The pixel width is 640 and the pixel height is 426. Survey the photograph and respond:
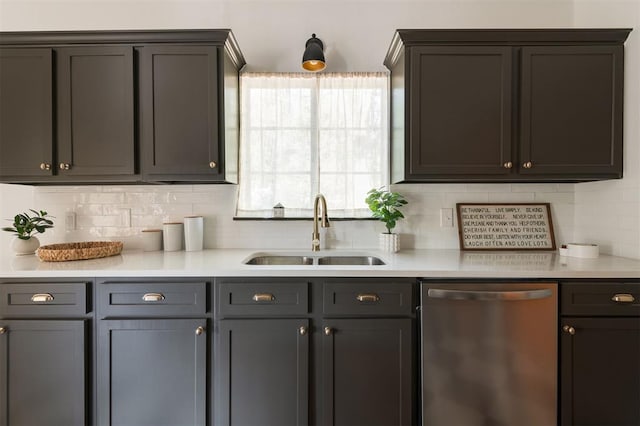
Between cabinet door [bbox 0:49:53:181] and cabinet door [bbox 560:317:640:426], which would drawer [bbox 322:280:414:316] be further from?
cabinet door [bbox 0:49:53:181]

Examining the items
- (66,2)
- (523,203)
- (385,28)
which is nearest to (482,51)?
(385,28)

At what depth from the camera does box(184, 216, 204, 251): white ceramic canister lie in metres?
2.08

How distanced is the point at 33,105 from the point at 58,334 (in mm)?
1342

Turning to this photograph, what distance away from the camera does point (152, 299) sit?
1507 mm

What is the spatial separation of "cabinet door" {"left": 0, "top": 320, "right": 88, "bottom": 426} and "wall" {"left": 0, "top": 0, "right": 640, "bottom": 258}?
0.81m

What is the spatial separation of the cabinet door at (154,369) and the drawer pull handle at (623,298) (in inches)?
78.8

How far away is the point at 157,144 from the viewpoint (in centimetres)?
184

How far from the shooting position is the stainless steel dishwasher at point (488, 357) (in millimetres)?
1466

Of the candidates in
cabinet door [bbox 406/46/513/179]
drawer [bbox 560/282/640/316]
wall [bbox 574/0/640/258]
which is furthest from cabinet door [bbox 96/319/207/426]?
wall [bbox 574/0/640/258]

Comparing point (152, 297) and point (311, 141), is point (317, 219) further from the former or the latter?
point (152, 297)

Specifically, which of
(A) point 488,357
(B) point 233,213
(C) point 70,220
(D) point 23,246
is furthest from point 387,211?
(D) point 23,246

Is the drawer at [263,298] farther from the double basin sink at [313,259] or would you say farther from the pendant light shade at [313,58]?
the pendant light shade at [313,58]

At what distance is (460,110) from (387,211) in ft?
2.46

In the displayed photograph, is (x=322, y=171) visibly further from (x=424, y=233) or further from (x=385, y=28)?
(x=385, y=28)
